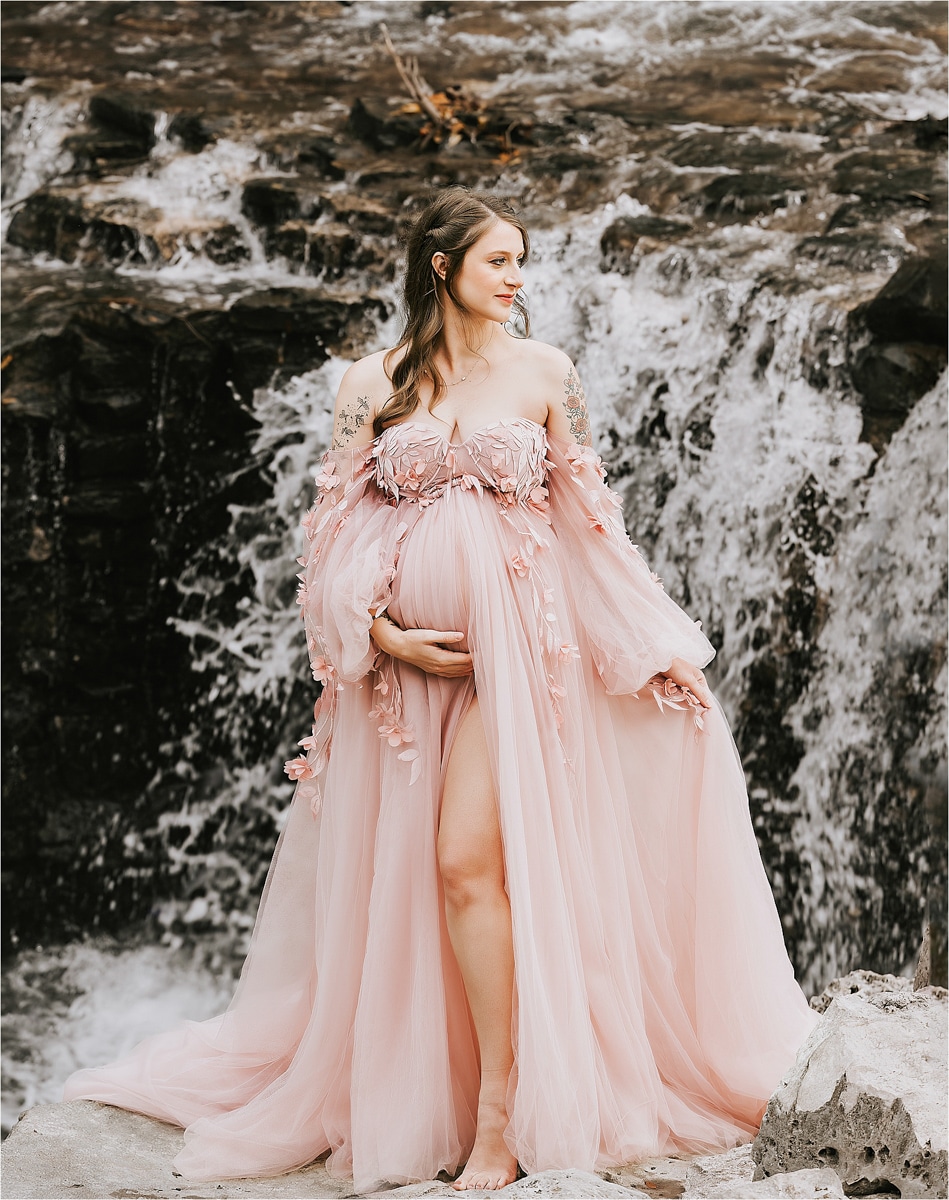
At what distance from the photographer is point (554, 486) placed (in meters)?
3.03

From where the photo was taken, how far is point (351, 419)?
9.74 ft

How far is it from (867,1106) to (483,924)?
2.66ft

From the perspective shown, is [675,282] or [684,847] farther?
[675,282]

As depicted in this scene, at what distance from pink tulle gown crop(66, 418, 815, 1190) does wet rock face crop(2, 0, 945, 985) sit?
2.18 metres

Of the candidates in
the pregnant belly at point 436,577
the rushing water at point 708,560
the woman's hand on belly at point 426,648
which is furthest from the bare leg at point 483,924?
the rushing water at point 708,560

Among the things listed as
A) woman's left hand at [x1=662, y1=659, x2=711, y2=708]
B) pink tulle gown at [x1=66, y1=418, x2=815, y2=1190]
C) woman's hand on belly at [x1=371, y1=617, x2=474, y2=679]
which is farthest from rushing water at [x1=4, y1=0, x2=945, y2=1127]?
woman's hand on belly at [x1=371, y1=617, x2=474, y2=679]

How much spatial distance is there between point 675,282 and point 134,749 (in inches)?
131

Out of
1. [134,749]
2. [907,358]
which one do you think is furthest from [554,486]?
[134,749]

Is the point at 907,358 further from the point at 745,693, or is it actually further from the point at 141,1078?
the point at 141,1078

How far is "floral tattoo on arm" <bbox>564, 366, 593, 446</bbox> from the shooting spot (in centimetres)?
298

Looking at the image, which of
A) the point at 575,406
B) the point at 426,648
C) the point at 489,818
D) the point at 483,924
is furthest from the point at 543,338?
the point at 483,924

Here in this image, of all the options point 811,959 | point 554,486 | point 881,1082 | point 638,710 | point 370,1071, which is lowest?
point 811,959

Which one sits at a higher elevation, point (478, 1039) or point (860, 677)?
point (478, 1039)

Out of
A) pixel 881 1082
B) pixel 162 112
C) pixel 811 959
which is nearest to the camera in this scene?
pixel 881 1082
